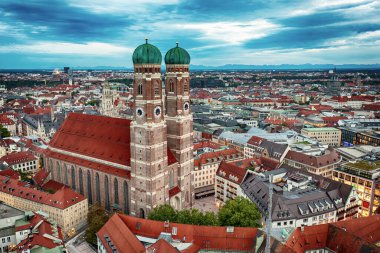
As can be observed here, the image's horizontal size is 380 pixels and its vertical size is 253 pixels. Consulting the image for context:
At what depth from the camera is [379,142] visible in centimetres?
15625

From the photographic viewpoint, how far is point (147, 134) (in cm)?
8131

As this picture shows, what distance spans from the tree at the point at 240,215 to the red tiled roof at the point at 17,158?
84.5 metres

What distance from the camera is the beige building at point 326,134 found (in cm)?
18188

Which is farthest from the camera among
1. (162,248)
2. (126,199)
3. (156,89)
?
(126,199)

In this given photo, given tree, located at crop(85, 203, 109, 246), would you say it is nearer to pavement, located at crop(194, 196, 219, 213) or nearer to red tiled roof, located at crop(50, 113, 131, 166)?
red tiled roof, located at crop(50, 113, 131, 166)

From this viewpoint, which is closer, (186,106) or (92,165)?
(186,106)

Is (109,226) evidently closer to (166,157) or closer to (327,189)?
(166,157)

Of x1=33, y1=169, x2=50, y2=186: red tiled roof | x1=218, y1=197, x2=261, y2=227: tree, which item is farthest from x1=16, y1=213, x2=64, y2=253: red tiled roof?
x1=218, y1=197, x2=261, y2=227: tree

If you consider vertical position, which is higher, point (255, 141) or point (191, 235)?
point (255, 141)

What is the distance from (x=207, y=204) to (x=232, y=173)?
42.8ft

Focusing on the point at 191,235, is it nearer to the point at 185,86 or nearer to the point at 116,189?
the point at 116,189

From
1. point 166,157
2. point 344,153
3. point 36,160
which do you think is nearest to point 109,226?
point 166,157

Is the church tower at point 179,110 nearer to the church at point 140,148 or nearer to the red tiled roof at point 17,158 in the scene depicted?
the church at point 140,148

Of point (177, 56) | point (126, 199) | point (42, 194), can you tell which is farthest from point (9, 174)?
point (177, 56)
